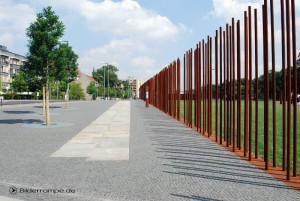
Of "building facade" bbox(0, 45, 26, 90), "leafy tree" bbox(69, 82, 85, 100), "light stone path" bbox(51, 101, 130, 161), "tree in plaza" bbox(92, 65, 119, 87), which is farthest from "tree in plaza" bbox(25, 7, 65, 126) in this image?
"tree in plaza" bbox(92, 65, 119, 87)

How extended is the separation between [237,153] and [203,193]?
3211 millimetres

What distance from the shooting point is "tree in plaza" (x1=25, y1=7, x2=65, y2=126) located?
1284 cm

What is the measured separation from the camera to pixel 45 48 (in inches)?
502

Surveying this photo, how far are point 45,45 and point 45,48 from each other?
0.60 ft

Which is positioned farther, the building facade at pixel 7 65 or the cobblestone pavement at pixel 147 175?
the building facade at pixel 7 65

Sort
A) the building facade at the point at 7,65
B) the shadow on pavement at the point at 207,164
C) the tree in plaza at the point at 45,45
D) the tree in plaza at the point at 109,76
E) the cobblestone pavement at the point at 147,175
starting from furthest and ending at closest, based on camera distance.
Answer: the tree in plaza at the point at 109,76
the building facade at the point at 7,65
the tree in plaza at the point at 45,45
the shadow on pavement at the point at 207,164
the cobblestone pavement at the point at 147,175

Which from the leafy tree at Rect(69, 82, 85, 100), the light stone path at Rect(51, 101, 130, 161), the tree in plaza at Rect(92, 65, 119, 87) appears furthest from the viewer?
the tree in plaza at Rect(92, 65, 119, 87)

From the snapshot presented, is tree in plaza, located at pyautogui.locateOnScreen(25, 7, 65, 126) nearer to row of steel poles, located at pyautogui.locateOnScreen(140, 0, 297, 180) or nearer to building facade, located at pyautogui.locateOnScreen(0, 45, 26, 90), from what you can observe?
row of steel poles, located at pyautogui.locateOnScreen(140, 0, 297, 180)

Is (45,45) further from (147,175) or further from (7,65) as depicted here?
(7,65)

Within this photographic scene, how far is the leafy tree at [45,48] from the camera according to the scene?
12.9 meters

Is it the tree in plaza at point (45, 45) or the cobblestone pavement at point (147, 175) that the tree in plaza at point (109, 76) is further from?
the cobblestone pavement at point (147, 175)

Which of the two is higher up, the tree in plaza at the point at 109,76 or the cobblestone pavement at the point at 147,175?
the tree in plaza at the point at 109,76

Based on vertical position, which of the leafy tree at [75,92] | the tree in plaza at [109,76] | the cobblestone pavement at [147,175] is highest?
the tree in plaza at [109,76]

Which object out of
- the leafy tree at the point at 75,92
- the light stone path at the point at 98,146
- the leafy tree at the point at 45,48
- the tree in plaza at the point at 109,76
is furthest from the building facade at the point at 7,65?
the light stone path at the point at 98,146
